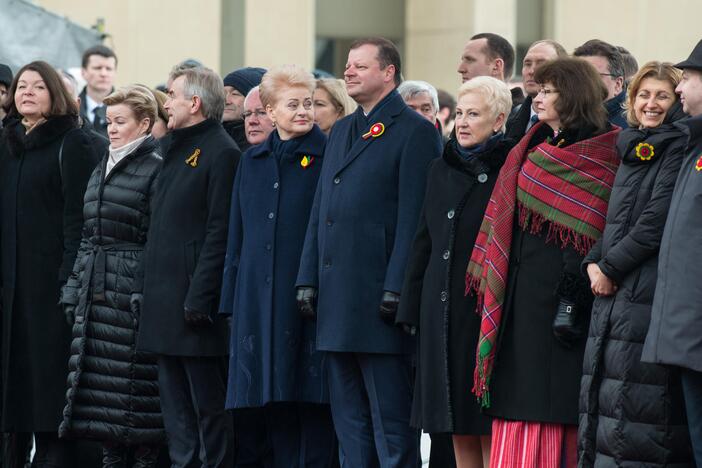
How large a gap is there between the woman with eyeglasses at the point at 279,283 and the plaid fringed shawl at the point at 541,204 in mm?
1279

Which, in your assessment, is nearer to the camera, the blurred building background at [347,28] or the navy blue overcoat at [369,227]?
the navy blue overcoat at [369,227]

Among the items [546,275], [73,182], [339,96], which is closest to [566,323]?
[546,275]

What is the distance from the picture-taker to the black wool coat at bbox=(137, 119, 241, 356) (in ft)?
26.7

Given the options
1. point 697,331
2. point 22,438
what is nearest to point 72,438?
point 22,438

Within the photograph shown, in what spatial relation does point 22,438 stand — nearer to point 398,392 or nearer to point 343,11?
point 398,392

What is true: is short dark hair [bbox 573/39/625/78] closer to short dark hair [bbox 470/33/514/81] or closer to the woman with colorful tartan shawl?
short dark hair [bbox 470/33/514/81]

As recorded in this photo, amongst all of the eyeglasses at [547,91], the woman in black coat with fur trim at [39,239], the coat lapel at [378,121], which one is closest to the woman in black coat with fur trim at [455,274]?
the eyeglasses at [547,91]

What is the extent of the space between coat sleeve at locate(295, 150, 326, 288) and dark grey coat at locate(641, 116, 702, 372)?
204cm

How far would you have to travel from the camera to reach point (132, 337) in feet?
27.7

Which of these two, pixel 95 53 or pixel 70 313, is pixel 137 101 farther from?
pixel 95 53

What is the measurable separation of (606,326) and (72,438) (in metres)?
3.48

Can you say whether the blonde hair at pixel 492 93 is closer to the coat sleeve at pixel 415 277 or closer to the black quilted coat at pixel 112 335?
the coat sleeve at pixel 415 277

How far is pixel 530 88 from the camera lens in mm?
8359

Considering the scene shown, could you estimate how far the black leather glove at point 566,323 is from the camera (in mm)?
6668
